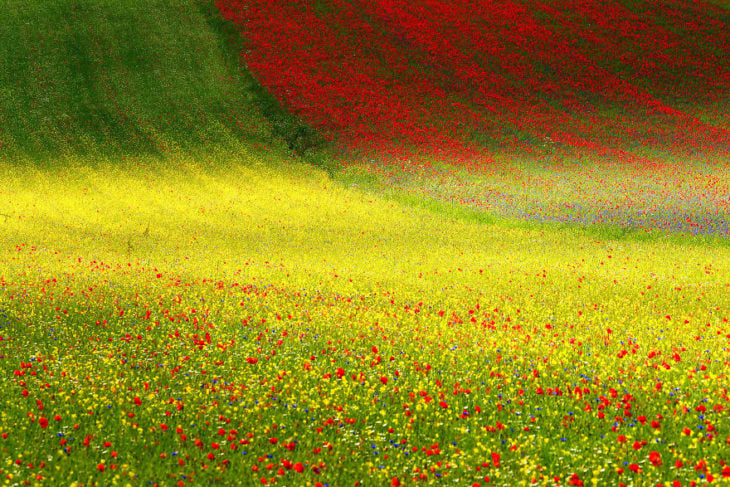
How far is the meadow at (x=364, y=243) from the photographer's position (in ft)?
23.9

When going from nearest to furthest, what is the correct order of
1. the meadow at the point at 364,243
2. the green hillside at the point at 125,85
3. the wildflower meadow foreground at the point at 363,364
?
the wildflower meadow foreground at the point at 363,364, the meadow at the point at 364,243, the green hillside at the point at 125,85

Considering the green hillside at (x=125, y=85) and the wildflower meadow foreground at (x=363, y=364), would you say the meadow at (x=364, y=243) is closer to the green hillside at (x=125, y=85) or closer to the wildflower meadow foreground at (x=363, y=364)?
the wildflower meadow foreground at (x=363, y=364)

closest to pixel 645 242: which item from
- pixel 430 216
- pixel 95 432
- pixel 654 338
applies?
pixel 430 216

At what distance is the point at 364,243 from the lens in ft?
72.0

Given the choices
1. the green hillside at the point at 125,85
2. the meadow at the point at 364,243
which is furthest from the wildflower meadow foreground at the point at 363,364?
the green hillside at the point at 125,85

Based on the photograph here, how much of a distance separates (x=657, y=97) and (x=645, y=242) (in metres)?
→ 25.4

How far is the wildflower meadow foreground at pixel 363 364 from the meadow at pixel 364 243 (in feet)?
0.19

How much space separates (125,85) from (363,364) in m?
36.2

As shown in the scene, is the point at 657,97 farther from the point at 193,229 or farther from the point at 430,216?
the point at 193,229

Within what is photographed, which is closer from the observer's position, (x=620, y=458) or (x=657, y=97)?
(x=620, y=458)

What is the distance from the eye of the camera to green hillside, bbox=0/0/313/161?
3544cm

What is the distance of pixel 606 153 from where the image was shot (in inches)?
1415

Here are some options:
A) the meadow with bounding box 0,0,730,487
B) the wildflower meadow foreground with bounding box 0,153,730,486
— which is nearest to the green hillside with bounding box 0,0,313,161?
the meadow with bounding box 0,0,730,487

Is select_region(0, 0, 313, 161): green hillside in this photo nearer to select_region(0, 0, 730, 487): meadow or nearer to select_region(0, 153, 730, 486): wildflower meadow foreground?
select_region(0, 0, 730, 487): meadow
